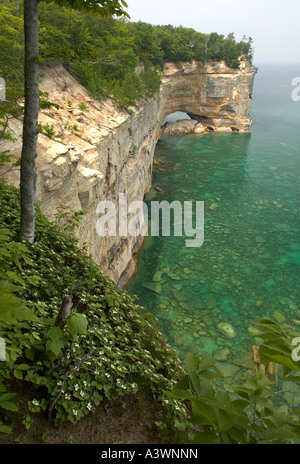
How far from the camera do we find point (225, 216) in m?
26.4

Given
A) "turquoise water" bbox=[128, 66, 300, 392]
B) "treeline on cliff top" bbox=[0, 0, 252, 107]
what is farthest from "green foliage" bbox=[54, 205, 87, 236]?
"turquoise water" bbox=[128, 66, 300, 392]

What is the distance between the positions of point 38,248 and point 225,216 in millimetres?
21609

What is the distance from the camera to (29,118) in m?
5.54

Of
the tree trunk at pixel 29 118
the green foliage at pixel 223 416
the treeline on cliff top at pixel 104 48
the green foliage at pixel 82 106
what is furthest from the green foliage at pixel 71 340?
the green foliage at pixel 82 106

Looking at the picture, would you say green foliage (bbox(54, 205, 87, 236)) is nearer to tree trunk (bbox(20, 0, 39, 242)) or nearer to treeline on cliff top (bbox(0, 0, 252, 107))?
tree trunk (bbox(20, 0, 39, 242))

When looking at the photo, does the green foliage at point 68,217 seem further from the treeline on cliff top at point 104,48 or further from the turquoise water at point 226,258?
the turquoise water at point 226,258

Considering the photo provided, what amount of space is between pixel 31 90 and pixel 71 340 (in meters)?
4.29

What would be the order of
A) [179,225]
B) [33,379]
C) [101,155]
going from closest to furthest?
[33,379] < [101,155] < [179,225]

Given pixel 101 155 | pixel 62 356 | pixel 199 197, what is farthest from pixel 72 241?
pixel 199 197

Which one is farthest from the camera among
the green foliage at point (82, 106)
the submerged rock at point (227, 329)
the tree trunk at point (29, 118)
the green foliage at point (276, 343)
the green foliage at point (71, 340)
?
the submerged rock at point (227, 329)

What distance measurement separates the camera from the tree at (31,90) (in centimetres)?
486

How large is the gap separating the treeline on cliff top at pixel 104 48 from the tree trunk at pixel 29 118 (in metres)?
0.27

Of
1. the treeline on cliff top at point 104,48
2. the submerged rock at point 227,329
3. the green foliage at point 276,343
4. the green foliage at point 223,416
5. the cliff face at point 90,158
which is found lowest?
the submerged rock at point 227,329
